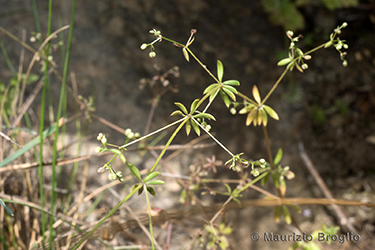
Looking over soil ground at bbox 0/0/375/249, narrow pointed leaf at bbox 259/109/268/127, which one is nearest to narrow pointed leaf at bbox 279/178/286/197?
narrow pointed leaf at bbox 259/109/268/127

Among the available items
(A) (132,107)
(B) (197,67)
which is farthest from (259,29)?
(A) (132,107)

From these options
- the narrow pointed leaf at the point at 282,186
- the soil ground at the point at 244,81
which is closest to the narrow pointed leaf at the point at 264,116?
the narrow pointed leaf at the point at 282,186

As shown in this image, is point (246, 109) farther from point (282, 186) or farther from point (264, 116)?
point (282, 186)

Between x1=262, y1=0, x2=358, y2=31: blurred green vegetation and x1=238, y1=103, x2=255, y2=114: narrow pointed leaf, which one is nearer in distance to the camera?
x1=238, y1=103, x2=255, y2=114: narrow pointed leaf

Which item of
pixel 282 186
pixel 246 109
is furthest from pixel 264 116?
pixel 282 186

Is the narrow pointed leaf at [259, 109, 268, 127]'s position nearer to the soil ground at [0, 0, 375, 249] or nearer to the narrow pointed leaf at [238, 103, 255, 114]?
the narrow pointed leaf at [238, 103, 255, 114]

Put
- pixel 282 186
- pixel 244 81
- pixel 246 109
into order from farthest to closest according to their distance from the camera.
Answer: pixel 244 81
pixel 282 186
pixel 246 109

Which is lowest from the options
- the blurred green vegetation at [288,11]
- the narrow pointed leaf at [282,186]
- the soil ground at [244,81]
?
the narrow pointed leaf at [282,186]

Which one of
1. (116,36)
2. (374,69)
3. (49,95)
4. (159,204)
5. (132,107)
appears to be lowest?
(159,204)

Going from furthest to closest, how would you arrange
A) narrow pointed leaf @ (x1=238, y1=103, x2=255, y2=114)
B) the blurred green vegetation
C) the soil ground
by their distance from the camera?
the blurred green vegetation
the soil ground
narrow pointed leaf @ (x1=238, y1=103, x2=255, y2=114)

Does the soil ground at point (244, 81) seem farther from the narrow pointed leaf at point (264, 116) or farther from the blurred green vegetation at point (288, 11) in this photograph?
the narrow pointed leaf at point (264, 116)

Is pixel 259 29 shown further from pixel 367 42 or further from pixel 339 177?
pixel 339 177
